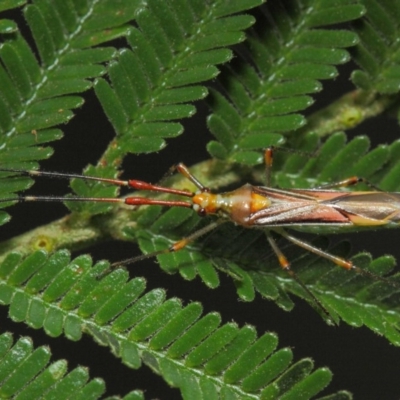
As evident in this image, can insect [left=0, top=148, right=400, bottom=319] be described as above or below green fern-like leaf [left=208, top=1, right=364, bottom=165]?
below

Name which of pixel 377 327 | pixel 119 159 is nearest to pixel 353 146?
pixel 377 327

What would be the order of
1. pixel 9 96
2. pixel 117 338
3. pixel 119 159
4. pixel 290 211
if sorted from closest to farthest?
pixel 117 338 < pixel 9 96 < pixel 119 159 < pixel 290 211

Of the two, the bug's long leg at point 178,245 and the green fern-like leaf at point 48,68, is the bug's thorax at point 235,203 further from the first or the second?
the green fern-like leaf at point 48,68

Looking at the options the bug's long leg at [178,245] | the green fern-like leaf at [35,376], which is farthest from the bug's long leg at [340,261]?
the green fern-like leaf at [35,376]

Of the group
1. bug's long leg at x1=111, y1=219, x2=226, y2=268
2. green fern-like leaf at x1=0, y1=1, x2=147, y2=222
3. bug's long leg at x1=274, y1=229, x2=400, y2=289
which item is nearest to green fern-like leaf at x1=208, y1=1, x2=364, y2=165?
bug's long leg at x1=111, y1=219, x2=226, y2=268

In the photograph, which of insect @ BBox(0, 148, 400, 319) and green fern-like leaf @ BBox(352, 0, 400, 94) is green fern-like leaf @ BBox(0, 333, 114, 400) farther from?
green fern-like leaf @ BBox(352, 0, 400, 94)

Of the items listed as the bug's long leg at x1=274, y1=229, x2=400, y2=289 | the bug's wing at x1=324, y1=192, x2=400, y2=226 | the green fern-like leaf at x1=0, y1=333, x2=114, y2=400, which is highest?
the green fern-like leaf at x1=0, y1=333, x2=114, y2=400

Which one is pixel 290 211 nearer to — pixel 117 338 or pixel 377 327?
pixel 377 327

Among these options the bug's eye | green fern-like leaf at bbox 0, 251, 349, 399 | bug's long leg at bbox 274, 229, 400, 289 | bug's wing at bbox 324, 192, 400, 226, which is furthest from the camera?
bug's wing at bbox 324, 192, 400, 226

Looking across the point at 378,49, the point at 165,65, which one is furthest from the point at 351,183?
the point at 165,65
